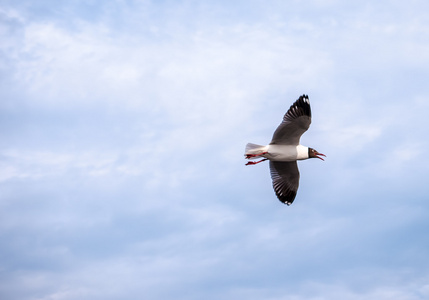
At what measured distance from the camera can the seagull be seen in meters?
24.9

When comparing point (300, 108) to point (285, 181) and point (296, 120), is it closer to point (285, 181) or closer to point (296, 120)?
point (296, 120)

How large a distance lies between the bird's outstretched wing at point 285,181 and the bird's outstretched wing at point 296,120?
2.05m

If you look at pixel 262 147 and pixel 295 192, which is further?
pixel 295 192

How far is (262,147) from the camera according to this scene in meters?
25.5

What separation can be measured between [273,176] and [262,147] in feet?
6.90

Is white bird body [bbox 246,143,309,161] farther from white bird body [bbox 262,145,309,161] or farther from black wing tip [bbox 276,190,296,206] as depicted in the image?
black wing tip [bbox 276,190,296,206]

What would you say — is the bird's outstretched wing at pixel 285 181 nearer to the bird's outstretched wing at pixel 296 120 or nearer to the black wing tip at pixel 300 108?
the bird's outstretched wing at pixel 296 120

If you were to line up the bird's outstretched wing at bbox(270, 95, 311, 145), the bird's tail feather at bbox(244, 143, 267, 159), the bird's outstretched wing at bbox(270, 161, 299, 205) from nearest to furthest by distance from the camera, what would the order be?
the bird's outstretched wing at bbox(270, 95, 311, 145), the bird's tail feather at bbox(244, 143, 267, 159), the bird's outstretched wing at bbox(270, 161, 299, 205)

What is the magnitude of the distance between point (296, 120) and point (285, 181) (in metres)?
3.27

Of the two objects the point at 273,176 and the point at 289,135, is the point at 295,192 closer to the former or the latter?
the point at 273,176

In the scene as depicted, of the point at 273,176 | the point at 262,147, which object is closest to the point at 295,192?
the point at 273,176

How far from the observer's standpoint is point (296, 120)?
81.7ft

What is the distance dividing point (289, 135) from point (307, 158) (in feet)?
4.86

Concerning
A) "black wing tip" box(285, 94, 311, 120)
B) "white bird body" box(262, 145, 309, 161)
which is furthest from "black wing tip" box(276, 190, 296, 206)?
"black wing tip" box(285, 94, 311, 120)
